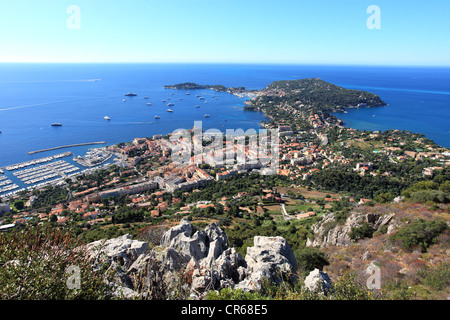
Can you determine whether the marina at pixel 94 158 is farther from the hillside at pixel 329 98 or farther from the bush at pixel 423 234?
the hillside at pixel 329 98

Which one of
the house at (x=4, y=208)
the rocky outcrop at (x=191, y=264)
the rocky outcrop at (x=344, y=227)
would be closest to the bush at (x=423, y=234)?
the rocky outcrop at (x=344, y=227)

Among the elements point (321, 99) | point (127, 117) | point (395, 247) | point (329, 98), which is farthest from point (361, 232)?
point (329, 98)

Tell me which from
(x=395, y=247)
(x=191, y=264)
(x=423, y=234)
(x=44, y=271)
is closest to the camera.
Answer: (x=44, y=271)

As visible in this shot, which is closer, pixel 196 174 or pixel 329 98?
pixel 196 174

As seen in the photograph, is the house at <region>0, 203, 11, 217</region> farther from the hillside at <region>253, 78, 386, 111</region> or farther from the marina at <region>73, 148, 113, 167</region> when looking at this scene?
the hillside at <region>253, 78, 386, 111</region>

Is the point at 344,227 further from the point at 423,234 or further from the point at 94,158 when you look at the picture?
the point at 94,158

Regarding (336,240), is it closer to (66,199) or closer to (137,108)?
(66,199)

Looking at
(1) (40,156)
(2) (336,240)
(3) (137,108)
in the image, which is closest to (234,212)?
(2) (336,240)

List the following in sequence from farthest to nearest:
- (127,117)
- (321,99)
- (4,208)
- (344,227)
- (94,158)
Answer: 1. (321,99)
2. (127,117)
3. (94,158)
4. (4,208)
5. (344,227)
